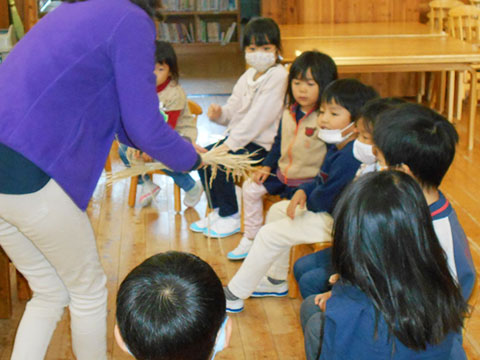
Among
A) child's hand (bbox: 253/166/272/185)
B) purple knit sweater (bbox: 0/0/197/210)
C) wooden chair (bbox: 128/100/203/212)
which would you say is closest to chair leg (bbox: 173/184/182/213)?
wooden chair (bbox: 128/100/203/212)

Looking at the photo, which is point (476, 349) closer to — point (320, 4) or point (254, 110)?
point (254, 110)

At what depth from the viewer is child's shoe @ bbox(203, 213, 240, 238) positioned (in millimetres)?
3295

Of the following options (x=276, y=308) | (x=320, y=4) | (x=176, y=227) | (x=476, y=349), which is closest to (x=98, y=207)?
(x=176, y=227)

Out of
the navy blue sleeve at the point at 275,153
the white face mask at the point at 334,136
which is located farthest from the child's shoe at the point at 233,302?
the white face mask at the point at 334,136

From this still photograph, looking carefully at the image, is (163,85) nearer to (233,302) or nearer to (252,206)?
(252,206)

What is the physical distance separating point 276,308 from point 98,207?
1.46 metres

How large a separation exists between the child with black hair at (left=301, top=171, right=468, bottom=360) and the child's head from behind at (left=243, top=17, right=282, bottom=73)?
5.83 ft

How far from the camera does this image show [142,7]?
5.72ft

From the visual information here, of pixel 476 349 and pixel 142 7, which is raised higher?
pixel 142 7

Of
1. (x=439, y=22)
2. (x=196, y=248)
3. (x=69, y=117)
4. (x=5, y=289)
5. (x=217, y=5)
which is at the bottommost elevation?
(x=196, y=248)

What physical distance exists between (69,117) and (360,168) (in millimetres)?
1083

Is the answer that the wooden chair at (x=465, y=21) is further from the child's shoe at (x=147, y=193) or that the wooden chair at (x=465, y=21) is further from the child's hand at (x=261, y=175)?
A: the child's hand at (x=261, y=175)

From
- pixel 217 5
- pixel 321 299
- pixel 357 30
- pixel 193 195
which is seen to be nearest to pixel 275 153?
pixel 193 195

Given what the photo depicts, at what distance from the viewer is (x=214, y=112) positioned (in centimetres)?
328
